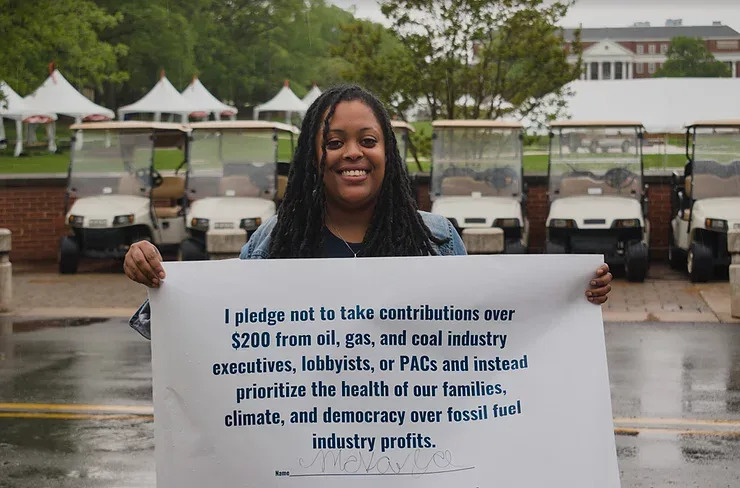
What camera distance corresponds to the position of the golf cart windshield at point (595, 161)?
17.7 m

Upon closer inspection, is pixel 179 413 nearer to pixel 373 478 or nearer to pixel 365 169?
pixel 373 478

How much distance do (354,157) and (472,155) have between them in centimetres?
1486

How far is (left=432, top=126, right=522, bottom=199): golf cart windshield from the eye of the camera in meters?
18.2

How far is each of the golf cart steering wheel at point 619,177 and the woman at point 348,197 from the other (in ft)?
46.9

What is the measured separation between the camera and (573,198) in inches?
693

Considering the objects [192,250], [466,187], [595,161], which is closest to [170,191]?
[192,250]

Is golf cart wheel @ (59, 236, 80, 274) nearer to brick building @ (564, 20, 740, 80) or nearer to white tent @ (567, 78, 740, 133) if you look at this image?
white tent @ (567, 78, 740, 133)

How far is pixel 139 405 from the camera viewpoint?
353 inches

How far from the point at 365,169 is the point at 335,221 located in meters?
0.19

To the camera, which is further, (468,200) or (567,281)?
(468,200)

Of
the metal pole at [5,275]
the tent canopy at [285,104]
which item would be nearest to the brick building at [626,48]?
the tent canopy at [285,104]

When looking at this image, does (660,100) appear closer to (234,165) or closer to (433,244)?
(234,165)

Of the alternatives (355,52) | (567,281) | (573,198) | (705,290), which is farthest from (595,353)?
(355,52)

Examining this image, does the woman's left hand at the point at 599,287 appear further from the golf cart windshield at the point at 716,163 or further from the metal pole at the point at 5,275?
the golf cart windshield at the point at 716,163
